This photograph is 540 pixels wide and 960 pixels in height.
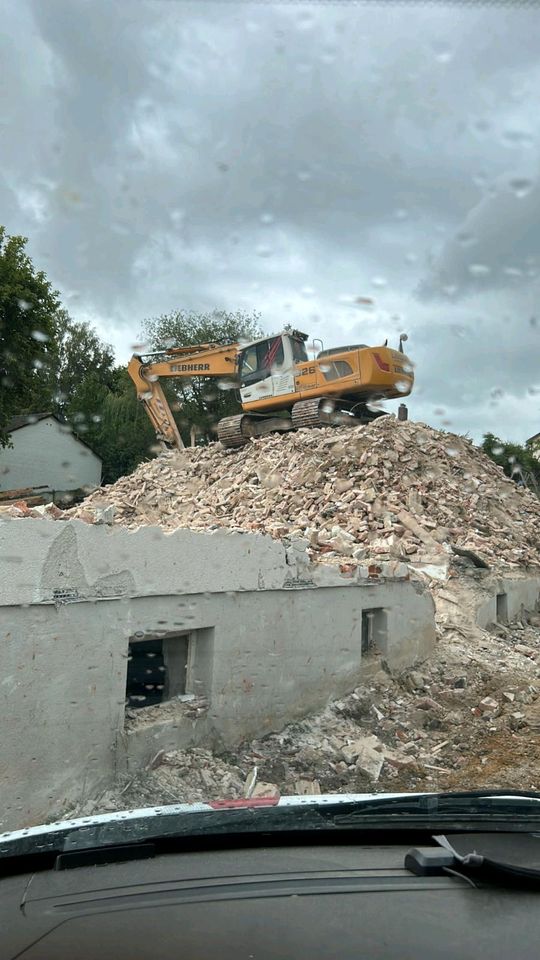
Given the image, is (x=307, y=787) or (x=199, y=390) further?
(x=199, y=390)

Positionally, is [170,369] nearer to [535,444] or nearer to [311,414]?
[311,414]

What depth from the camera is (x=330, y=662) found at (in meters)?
7.97

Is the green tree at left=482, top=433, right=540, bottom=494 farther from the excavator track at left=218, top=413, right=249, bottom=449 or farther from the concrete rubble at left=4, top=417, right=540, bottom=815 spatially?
the excavator track at left=218, top=413, right=249, bottom=449

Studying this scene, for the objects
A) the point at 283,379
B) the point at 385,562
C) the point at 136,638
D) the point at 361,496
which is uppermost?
the point at 283,379

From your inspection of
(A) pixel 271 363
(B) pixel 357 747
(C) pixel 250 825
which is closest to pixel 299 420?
(A) pixel 271 363

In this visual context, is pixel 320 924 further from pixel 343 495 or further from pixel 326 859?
pixel 343 495

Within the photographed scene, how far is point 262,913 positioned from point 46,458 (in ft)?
93.5

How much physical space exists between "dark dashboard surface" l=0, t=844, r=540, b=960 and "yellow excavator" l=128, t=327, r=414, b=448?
16388 mm

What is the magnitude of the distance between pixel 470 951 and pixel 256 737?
218 inches

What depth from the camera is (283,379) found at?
64.4 feet

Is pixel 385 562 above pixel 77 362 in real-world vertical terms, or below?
below

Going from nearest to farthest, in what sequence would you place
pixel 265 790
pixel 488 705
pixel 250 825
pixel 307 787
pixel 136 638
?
1. pixel 250 825
2. pixel 136 638
3. pixel 265 790
4. pixel 307 787
5. pixel 488 705

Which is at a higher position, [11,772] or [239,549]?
[239,549]

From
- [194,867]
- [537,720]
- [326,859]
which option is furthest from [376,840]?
[537,720]
